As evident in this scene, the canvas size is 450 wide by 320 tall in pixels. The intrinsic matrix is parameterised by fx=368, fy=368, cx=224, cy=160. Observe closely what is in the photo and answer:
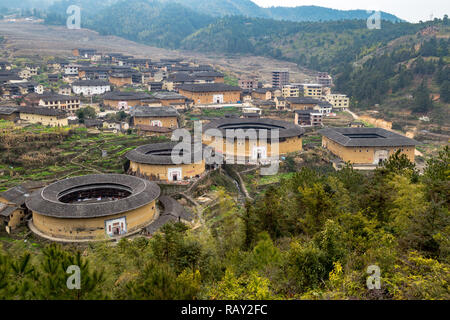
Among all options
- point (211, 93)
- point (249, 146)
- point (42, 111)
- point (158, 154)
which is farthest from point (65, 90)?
point (249, 146)

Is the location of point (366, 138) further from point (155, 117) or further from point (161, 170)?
point (155, 117)

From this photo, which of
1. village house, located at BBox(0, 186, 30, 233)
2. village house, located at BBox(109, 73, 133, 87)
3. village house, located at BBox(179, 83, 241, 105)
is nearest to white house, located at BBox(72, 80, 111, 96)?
village house, located at BBox(109, 73, 133, 87)

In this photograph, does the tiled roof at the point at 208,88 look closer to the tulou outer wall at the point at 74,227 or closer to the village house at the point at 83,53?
the village house at the point at 83,53

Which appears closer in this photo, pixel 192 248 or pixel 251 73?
pixel 192 248

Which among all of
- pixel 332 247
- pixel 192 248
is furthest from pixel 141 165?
pixel 332 247

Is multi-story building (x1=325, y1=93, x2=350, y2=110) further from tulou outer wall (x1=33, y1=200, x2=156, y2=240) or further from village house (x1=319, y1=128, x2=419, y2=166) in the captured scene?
tulou outer wall (x1=33, y1=200, x2=156, y2=240)
